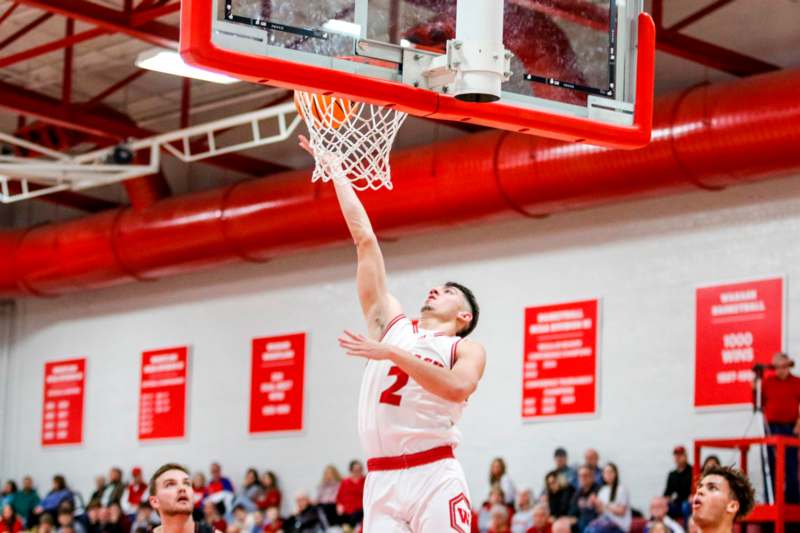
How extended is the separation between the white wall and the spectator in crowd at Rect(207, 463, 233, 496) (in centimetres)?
48

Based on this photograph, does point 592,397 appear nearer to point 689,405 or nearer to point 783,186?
point 689,405

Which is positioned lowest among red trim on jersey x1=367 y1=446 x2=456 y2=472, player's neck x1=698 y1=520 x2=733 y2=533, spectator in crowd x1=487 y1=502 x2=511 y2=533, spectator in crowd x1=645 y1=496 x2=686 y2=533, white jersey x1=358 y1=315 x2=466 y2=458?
spectator in crowd x1=487 y1=502 x2=511 y2=533

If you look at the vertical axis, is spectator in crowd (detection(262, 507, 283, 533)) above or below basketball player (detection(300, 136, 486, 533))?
below

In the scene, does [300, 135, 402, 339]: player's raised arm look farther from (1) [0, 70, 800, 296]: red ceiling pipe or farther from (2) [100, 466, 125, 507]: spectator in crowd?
(2) [100, 466, 125, 507]: spectator in crowd

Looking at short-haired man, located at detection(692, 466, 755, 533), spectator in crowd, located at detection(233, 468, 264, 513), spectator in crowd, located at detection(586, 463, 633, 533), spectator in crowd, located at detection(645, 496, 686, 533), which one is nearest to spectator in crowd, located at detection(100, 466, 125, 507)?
spectator in crowd, located at detection(233, 468, 264, 513)

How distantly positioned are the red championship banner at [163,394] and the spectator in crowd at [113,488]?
852 millimetres

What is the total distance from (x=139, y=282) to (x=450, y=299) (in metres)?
18.7

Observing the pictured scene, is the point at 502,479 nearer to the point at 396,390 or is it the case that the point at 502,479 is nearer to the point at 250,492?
the point at 250,492

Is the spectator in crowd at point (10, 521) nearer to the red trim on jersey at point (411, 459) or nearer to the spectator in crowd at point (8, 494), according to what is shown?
the spectator in crowd at point (8, 494)

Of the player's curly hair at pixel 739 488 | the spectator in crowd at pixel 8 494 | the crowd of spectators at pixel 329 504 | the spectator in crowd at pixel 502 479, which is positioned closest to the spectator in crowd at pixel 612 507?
the crowd of spectators at pixel 329 504

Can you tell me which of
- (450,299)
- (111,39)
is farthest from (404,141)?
(450,299)

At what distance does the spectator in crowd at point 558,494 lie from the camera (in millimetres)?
17641

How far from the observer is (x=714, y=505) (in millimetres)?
7461

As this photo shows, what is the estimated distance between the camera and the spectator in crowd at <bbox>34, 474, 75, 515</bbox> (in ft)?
81.8
